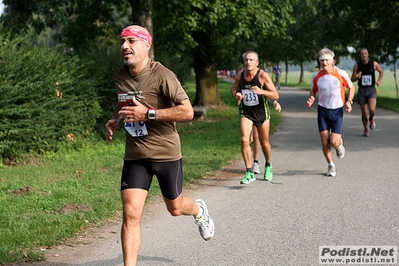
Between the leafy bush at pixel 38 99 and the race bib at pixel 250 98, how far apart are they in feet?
13.3

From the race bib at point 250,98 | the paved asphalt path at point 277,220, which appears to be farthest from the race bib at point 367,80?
the race bib at point 250,98

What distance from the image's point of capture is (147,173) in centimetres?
543

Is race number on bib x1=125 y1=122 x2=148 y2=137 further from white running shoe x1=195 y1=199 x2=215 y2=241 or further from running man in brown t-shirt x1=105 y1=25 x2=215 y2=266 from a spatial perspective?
white running shoe x1=195 y1=199 x2=215 y2=241

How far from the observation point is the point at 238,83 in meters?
9.85

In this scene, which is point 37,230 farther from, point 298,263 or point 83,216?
point 298,263

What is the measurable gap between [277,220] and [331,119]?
3.34 m

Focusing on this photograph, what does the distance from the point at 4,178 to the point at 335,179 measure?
5040mm

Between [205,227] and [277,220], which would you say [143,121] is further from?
[277,220]

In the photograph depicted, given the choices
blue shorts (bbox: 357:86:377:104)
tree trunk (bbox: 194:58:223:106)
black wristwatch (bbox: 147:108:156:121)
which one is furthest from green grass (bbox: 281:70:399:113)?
black wristwatch (bbox: 147:108:156:121)

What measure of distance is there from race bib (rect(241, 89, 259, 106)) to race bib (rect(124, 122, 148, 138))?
4587 millimetres

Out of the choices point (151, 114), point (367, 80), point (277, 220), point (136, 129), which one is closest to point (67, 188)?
point (277, 220)

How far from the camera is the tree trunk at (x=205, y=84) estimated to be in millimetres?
26062

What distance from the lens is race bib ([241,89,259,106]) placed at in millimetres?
9711

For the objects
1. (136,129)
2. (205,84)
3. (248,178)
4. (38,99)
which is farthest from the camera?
(205,84)
